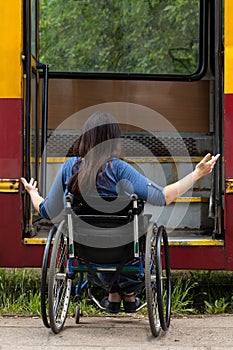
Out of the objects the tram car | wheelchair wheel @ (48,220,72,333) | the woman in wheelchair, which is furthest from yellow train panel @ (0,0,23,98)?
wheelchair wheel @ (48,220,72,333)

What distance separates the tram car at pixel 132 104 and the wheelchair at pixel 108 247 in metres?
0.83

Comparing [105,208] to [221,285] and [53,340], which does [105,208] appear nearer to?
[53,340]

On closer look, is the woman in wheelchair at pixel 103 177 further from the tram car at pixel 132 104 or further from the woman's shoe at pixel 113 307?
the tram car at pixel 132 104

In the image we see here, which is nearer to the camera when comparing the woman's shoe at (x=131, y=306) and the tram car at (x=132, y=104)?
the woman's shoe at (x=131, y=306)

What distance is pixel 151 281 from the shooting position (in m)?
4.83

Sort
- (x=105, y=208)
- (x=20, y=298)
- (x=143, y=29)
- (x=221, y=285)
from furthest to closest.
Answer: (x=143, y=29) → (x=221, y=285) → (x=20, y=298) → (x=105, y=208)

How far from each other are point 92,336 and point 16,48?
1.89 metres

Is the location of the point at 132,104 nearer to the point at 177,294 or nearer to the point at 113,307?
the point at 177,294

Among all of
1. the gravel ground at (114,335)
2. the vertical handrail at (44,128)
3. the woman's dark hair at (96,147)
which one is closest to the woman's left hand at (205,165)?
the woman's dark hair at (96,147)

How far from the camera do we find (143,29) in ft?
29.8

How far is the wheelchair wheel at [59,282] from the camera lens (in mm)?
4804

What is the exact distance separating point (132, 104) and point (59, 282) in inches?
114

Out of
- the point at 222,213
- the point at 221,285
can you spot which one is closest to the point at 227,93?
the point at 222,213

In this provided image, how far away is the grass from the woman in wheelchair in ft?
3.28
